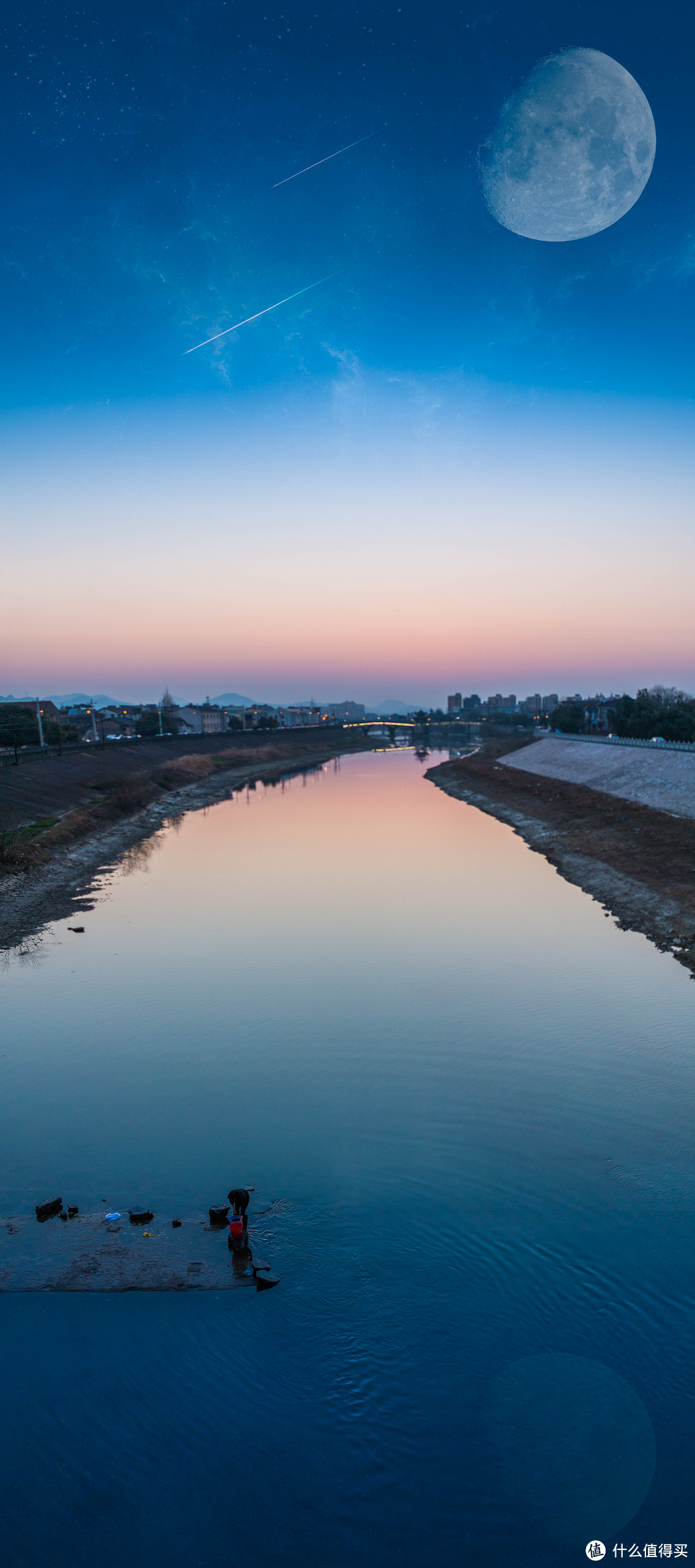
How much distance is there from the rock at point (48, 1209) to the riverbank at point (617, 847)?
15.2 metres

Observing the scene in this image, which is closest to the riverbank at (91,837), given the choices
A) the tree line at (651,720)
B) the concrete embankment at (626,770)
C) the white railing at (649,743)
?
the concrete embankment at (626,770)

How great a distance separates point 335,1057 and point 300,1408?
7.49 metres

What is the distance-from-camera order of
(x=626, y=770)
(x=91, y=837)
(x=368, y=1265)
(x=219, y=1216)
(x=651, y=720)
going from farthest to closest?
(x=651, y=720), (x=626, y=770), (x=91, y=837), (x=219, y=1216), (x=368, y=1265)

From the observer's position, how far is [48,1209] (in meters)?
9.76

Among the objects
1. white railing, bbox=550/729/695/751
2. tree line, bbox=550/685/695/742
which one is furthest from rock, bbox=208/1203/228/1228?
tree line, bbox=550/685/695/742

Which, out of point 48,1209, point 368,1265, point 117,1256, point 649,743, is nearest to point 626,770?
point 649,743

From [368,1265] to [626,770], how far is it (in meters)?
53.5

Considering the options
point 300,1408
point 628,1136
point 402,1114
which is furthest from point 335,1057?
point 300,1408

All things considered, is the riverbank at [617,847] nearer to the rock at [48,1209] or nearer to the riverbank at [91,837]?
the rock at [48,1209]

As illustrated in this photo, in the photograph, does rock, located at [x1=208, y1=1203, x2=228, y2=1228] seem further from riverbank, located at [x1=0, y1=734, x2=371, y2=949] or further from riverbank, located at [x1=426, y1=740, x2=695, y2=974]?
riverbank, located at [x1=0, y1=734, x2=371, y2=949]

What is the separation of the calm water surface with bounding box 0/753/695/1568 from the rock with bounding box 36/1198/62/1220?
32 cm

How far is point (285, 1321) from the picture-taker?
795cm

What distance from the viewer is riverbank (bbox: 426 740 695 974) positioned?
77.7ft

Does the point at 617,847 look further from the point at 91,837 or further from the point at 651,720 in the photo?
the point at 651,720
